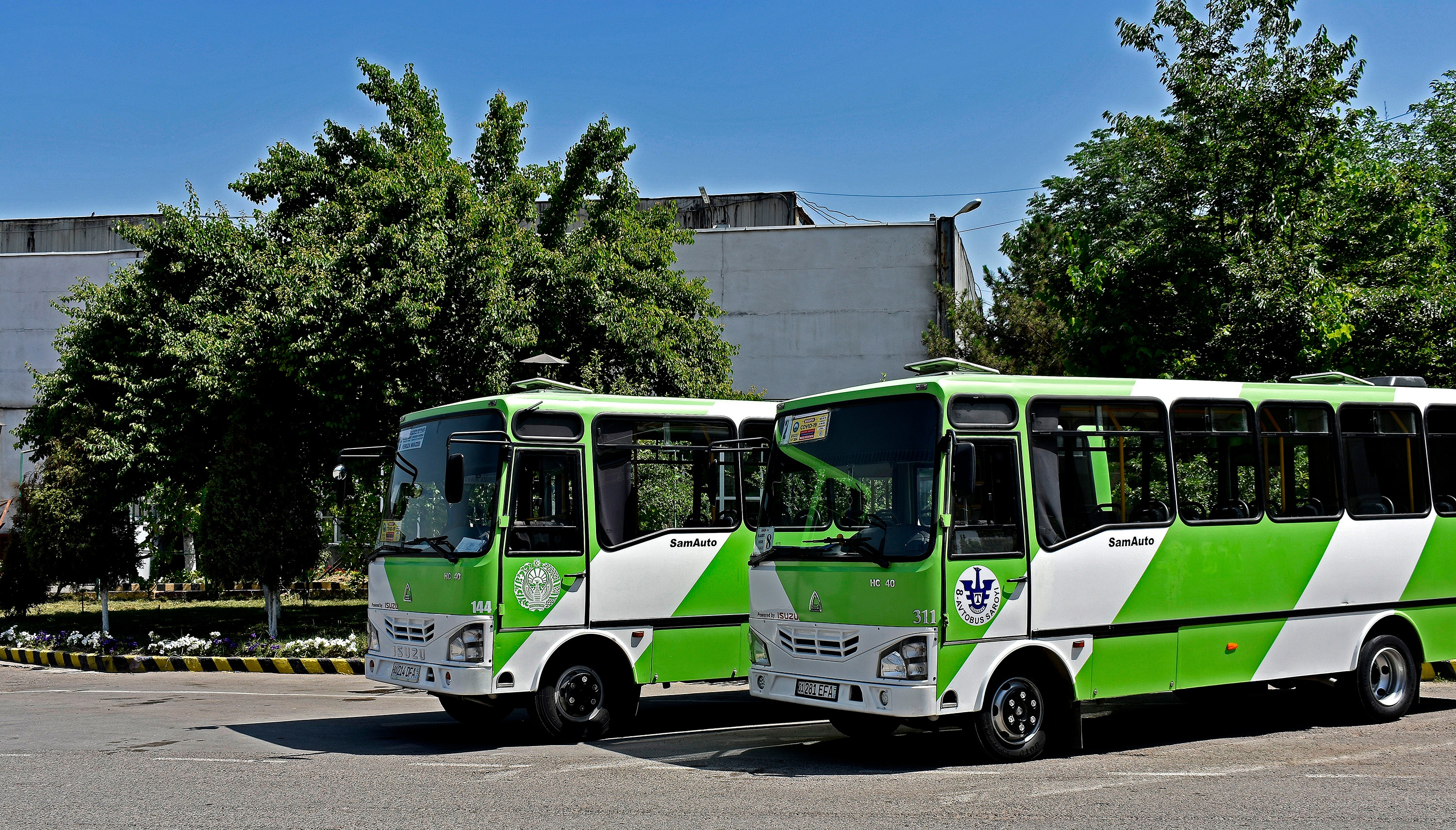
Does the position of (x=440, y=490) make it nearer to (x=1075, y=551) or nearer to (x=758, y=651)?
(x=758, y=651)

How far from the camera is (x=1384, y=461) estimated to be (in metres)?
10.8

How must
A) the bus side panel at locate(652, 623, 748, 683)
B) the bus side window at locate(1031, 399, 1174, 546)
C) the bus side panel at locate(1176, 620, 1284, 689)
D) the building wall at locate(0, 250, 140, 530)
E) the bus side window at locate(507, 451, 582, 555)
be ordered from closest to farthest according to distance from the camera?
the bus side window at locate(1031, 399, 1174, 546), the bus side panel at locate(1176, 620, 1284, 689), the bus side window at locate(507, 451, 582, 555), the bus side panel at locate(652, 623, 748, 683), the building wall at locate(0, 250, 140, 530)

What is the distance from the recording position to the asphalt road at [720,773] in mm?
7031

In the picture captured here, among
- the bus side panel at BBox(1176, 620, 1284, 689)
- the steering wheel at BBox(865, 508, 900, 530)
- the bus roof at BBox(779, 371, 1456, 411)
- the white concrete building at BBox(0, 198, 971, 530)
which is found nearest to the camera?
the steering wheel at BBox(865, 508, 900, 530)

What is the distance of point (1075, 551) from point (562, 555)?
4.14 metres

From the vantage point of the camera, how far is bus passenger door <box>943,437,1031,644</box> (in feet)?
27.4

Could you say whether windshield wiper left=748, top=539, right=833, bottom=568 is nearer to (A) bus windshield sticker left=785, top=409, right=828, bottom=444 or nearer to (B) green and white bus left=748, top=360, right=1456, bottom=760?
(B) green and white bus left=748, top=360, right=1456, bottom=760

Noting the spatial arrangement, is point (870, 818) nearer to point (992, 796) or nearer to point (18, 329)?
point (992, 796)

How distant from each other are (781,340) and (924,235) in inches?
195

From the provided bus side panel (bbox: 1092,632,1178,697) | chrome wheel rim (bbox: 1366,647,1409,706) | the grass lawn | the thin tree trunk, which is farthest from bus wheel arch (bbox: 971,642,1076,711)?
the thin tree trunk

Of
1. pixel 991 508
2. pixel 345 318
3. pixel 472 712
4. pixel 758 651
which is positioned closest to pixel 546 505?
pixel 758 651

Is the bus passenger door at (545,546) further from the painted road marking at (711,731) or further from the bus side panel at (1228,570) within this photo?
the bus side panel at (1228,570)

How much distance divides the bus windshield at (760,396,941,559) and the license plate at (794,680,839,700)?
929 mm

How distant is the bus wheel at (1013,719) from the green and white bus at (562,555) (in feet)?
9.86
